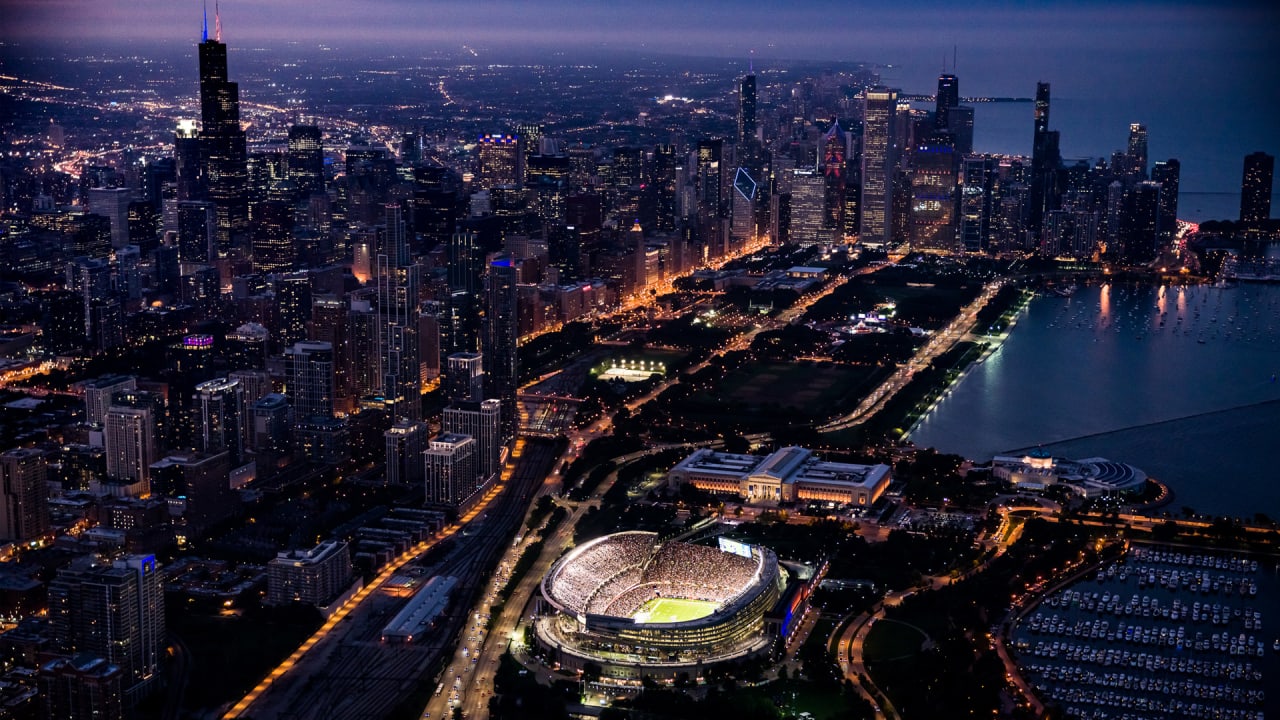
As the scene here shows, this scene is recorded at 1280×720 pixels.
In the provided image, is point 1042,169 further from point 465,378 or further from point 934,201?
point 465,378

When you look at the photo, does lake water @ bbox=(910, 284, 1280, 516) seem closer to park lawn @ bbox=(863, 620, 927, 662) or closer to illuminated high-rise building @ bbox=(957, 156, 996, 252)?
park lawn @ bbox=(863, 620, 927, 662)

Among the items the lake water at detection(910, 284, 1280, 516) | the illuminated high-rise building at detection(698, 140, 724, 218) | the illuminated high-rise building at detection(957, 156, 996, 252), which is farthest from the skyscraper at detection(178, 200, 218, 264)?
the illuminated high-rise building at detection(957, 156, 996, 252)

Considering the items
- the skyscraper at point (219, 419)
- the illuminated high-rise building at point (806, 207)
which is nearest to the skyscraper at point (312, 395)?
the skyscraper at point (219, 419)

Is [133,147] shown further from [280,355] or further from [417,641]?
[417,641]

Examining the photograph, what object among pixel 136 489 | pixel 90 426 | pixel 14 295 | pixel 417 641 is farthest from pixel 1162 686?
pixel 14 295

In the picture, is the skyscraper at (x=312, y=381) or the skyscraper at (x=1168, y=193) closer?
the skyscraper at (x=312, y=381)

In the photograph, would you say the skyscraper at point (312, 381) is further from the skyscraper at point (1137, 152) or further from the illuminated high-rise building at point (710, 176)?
the skyscraper at point (1137, 152)
